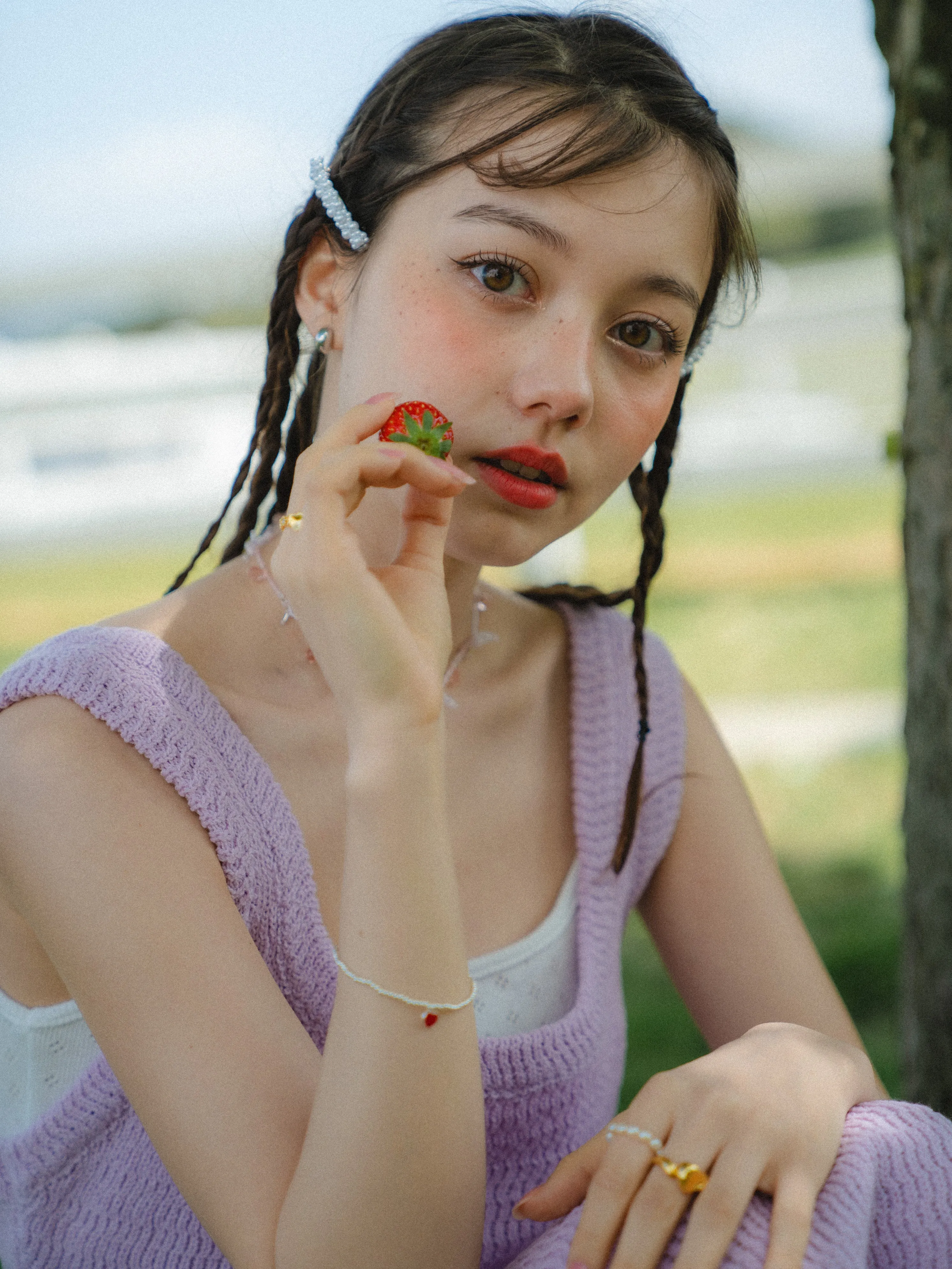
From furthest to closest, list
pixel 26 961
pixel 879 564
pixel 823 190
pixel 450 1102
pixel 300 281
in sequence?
1. pixel 823 190
2. pixel 879 564
3. pixel 300 281
4. pixel 26 961
5. pixel 450 1102

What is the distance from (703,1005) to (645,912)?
21 centimetres

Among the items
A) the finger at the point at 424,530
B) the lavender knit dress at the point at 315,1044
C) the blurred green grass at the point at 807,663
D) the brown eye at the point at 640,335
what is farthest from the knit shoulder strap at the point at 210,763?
the blurred green grass at the point at 807,663

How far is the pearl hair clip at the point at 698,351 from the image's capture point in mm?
2070

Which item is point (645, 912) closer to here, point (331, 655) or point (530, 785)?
point (530, 785)

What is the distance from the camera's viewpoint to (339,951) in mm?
1428

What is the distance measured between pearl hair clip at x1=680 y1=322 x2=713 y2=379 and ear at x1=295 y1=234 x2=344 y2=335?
590 mm

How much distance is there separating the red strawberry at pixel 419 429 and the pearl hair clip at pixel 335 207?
1.28ft

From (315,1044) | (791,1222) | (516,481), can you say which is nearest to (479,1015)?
(315,1044)

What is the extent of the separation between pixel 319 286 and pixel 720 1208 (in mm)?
1434

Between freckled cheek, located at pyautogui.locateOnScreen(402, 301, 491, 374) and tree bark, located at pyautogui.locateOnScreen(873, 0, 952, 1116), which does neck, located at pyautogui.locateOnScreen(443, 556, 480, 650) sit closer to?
freckled cheek, located at pyautogui.locateOnScreen(402, 301, 491, 374)

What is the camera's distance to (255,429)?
2037 millimetres

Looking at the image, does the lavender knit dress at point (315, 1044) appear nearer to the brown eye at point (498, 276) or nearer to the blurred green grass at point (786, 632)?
the brown eye at point (498, 276)

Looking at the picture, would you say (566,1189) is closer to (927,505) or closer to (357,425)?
(357,425)

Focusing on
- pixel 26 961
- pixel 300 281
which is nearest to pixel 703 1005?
pixel 26 961
